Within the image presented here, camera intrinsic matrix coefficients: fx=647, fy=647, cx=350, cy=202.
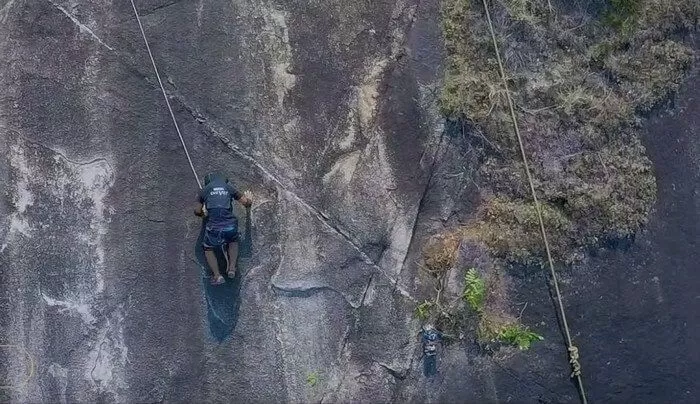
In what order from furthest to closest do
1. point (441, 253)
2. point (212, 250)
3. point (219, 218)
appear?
1. point (441, 253)
2. point (212, 250)
3. point (219, 218)

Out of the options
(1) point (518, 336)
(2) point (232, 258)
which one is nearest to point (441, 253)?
(1) point (518, 336)

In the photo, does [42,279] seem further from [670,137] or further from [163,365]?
[670,137]

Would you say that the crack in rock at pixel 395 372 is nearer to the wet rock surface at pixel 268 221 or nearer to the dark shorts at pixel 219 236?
the wet rock surface at pixel 268 221

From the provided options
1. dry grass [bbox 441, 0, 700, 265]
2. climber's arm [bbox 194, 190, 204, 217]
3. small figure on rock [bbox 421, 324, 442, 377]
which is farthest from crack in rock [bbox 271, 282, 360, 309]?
dry grass [bbox 441, 0, 700, 265]

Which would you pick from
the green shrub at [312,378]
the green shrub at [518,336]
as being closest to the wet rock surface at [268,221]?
the green shrub at [312,378]

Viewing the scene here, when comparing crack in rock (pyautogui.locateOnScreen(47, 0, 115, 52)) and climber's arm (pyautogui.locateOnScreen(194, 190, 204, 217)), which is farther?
crack in rock (pyautogui.locateOnScreen(47, 0, 115, 52))

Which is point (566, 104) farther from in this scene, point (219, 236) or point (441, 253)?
point (219, 236)

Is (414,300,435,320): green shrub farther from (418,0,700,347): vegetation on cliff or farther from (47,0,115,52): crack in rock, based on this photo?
(47,0,115,52): crack in rock
